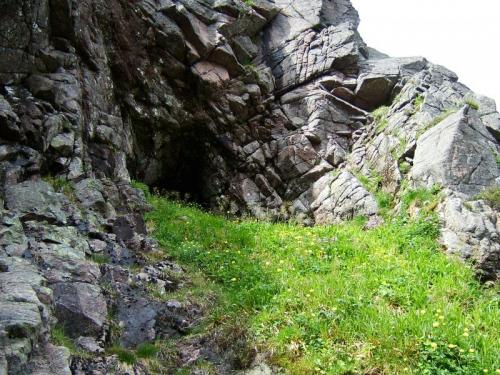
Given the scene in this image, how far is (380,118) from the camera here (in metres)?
18.4

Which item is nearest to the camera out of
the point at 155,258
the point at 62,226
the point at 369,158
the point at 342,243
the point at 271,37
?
the point at 62,226

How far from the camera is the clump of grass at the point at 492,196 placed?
37.5 feet

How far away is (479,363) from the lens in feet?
20.0

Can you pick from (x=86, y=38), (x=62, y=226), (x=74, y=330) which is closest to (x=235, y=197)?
(x=86, y=38)

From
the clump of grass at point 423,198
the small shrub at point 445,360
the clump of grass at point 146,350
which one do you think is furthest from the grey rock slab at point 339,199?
the clump of grass at point 146,350

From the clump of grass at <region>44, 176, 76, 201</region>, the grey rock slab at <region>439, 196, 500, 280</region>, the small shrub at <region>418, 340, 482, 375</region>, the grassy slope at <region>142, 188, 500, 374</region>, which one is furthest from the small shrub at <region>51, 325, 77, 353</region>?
the grey rock slab at <region>439, 196, 500, 280</region>

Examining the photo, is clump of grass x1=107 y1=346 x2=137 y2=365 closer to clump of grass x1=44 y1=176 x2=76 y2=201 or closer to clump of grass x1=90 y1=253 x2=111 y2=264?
clump of grass x1=90 y1=253 x2=111 y2=264

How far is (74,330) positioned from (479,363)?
18.7ft

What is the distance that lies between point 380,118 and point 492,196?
7.60m

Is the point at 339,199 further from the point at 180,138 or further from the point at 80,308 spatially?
the point at 80,308

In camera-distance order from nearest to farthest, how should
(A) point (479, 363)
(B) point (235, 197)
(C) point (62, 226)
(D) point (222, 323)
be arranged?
(A) point (479, 363), (D) point (222, 323), (C) point (62, 226), (B) point (235, 197)

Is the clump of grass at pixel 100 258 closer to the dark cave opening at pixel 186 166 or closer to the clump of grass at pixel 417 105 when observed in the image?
the dark cave opening at pixel 186 166

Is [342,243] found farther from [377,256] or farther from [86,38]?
[86,38]

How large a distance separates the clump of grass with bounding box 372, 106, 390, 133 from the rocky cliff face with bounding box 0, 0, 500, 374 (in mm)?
70
